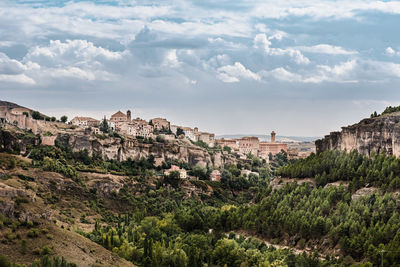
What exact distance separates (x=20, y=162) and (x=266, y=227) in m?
39.4

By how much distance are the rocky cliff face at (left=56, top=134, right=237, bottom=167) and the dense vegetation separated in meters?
47.4

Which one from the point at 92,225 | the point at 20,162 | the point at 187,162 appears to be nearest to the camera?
the point at 92,225

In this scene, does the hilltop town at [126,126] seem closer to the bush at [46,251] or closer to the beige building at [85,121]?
the beige building at [85,121]

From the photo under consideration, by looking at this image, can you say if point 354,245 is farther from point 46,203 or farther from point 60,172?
point 60,172

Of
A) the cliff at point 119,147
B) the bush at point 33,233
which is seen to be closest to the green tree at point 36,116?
the cliff at point 119,147

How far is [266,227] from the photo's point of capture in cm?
7550

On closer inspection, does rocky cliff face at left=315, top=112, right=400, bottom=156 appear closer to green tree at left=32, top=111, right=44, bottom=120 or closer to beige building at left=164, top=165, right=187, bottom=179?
beige building at left=164, top=165, right=187, bottom=179

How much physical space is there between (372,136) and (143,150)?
65.8 metres

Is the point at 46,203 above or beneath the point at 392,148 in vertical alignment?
beneath

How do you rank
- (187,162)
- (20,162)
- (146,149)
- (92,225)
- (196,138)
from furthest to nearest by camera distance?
1. (196,138)
2. (187,162)
3. (146,149)
4. (20,162)
5. (92,225)

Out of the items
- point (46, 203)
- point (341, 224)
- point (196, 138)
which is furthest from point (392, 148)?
point (196, 138)

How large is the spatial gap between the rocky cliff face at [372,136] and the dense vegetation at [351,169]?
115 centimetres

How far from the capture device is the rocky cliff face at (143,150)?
124000mm

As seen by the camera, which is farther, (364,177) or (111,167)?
(111,167)
